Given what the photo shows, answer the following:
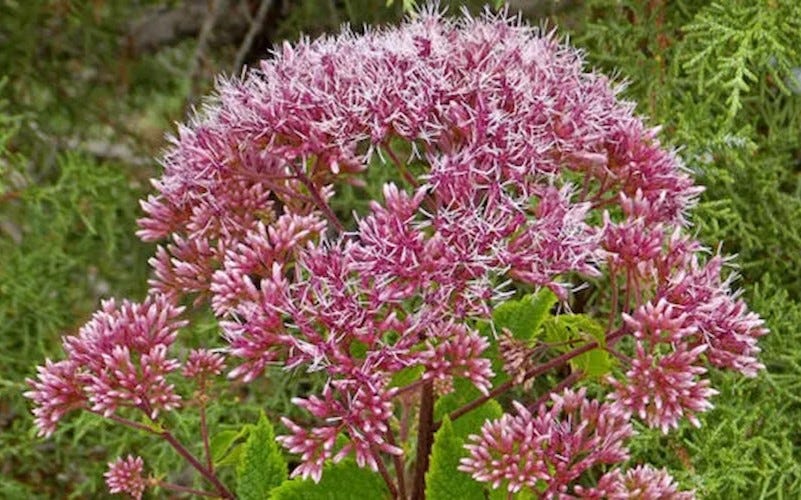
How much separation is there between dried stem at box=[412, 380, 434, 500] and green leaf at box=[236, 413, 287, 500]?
3.0 inches

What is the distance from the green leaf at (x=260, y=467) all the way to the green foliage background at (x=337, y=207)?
43mm

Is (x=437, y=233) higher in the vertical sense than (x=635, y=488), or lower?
higher

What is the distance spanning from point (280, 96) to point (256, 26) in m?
0.70

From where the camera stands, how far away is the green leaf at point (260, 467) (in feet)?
2.52

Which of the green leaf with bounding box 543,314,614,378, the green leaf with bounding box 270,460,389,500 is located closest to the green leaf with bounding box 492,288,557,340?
the green leaf with bounding box 543,314,614,378

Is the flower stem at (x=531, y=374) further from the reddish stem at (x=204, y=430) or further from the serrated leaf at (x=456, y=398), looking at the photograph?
the reddish stem at (x=204, y=430)

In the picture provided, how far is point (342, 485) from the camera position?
74cm

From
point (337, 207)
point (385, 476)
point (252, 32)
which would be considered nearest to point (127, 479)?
point (385, 476)

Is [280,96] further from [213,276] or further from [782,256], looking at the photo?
[782,256]

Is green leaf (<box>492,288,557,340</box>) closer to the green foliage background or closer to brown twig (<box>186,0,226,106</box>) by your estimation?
the green foliage background

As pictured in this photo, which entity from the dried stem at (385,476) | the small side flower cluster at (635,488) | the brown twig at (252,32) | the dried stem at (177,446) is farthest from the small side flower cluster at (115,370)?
the brown twig at (252,32)

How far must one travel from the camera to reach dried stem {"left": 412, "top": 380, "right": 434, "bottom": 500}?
0.73 meters

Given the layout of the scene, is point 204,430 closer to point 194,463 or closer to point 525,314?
point 194,463

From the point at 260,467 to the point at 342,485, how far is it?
0.18 feet
